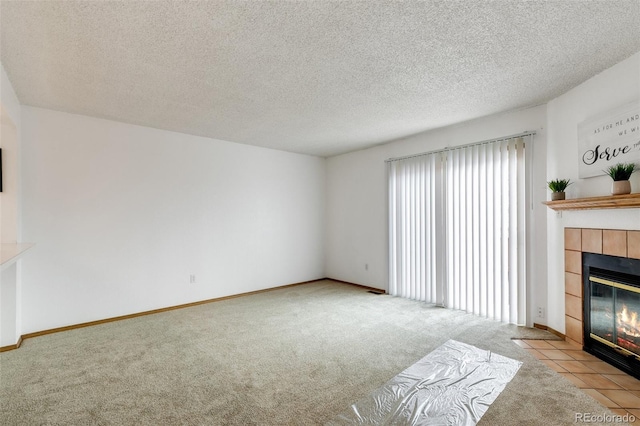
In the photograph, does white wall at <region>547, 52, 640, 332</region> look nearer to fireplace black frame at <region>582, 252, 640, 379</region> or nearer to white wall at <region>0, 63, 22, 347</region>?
fireplace black frame at <region>582, 252, 640, 379</region>

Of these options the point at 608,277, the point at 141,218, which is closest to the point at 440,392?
the point at 608,277

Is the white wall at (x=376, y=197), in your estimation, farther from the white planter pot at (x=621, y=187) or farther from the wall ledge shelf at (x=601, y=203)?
the white planter pot at (x=621, y=187)

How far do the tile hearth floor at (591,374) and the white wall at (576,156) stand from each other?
1.36 ft

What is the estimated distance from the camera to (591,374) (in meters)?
2.47

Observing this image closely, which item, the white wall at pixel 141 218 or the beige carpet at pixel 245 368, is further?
the white wall at pixel 141 218

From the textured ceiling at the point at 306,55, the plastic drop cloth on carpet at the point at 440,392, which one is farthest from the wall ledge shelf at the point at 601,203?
the plastic drop cloth on carpet at the point at 440,392

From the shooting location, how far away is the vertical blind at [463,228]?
145 inches

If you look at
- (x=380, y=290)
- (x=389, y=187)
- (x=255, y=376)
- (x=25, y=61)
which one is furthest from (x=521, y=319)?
(x=25, y=61)

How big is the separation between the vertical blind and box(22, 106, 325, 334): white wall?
7.31 feet

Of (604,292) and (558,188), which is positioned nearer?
(604,292)

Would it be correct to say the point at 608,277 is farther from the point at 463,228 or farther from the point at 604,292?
the point at 463,228

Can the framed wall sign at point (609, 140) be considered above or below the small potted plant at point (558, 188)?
above

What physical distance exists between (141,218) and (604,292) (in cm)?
543

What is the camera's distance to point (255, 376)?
2506mm
